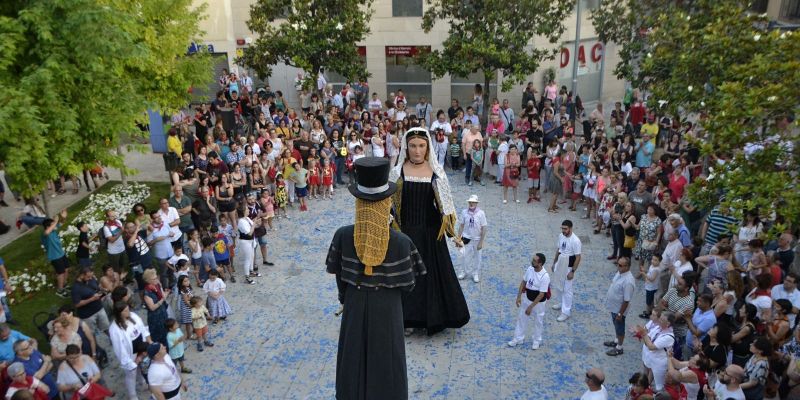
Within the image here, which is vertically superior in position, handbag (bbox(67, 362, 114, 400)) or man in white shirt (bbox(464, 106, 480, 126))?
man in white shirt (bbox(464, 106, 480, 126))

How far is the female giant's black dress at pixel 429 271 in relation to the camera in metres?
9.54

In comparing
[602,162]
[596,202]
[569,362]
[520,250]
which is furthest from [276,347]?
[602,162]

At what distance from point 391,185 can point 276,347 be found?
188 inches

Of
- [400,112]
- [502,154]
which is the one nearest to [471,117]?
[400,112]

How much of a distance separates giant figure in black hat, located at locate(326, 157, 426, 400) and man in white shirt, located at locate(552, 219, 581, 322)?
465cm

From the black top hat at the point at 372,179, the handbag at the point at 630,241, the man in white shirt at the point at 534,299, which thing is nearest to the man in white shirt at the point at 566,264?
the man in white shirt at the point at 534,299

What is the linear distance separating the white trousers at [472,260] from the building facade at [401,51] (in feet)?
44.8

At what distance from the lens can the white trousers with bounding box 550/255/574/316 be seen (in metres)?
10.6

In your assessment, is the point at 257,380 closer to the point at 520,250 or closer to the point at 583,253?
the point at 520,250

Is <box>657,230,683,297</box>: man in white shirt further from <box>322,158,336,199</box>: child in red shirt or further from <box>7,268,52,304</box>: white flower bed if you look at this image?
<box>7,268,52,304</box>: white flower bed

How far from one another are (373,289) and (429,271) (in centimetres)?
342

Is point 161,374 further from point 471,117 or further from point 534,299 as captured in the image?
point 471,117

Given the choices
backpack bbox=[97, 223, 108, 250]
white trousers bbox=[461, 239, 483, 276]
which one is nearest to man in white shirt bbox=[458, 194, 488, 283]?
white trousers bbox=[461, 239, 483, 276]

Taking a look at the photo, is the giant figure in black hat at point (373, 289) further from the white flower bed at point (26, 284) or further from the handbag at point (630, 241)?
the white flower bed at point (26, 284)
